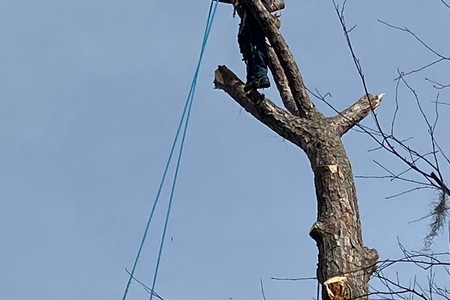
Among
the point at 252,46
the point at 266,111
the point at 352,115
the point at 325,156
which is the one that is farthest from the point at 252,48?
the point at 325,156

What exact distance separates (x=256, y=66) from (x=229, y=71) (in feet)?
0.97

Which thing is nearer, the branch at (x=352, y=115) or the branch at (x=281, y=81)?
the branch at (x=352, y=115)

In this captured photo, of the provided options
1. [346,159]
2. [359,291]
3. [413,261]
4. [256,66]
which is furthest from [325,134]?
[413,261]

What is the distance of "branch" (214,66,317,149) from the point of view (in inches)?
189

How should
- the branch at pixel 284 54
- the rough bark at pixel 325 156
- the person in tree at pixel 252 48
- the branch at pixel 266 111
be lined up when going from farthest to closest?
the person in tree at pixel 252 48 < the branch at pixel 284 54 < the branch at pixel 266 111 < the rough bark at pixel 325 156

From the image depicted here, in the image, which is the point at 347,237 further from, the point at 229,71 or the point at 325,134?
the point at 229,71

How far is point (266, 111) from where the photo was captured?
496 cm

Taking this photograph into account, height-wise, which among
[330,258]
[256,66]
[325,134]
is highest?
[256,66]

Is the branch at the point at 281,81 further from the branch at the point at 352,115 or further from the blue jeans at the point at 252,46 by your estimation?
the branch at the point at 352,115

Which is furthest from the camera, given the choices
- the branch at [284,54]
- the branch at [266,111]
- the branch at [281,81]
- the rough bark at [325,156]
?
the branch at [281,81]

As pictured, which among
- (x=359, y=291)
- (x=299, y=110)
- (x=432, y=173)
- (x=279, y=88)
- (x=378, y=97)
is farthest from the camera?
(x=378, y=97)

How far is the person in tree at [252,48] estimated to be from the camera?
5020 mm

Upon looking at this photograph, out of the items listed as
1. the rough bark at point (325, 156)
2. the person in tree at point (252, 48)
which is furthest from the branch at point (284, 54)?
the person in tree at point (252, 48)

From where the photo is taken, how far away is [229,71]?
5.33 meters
